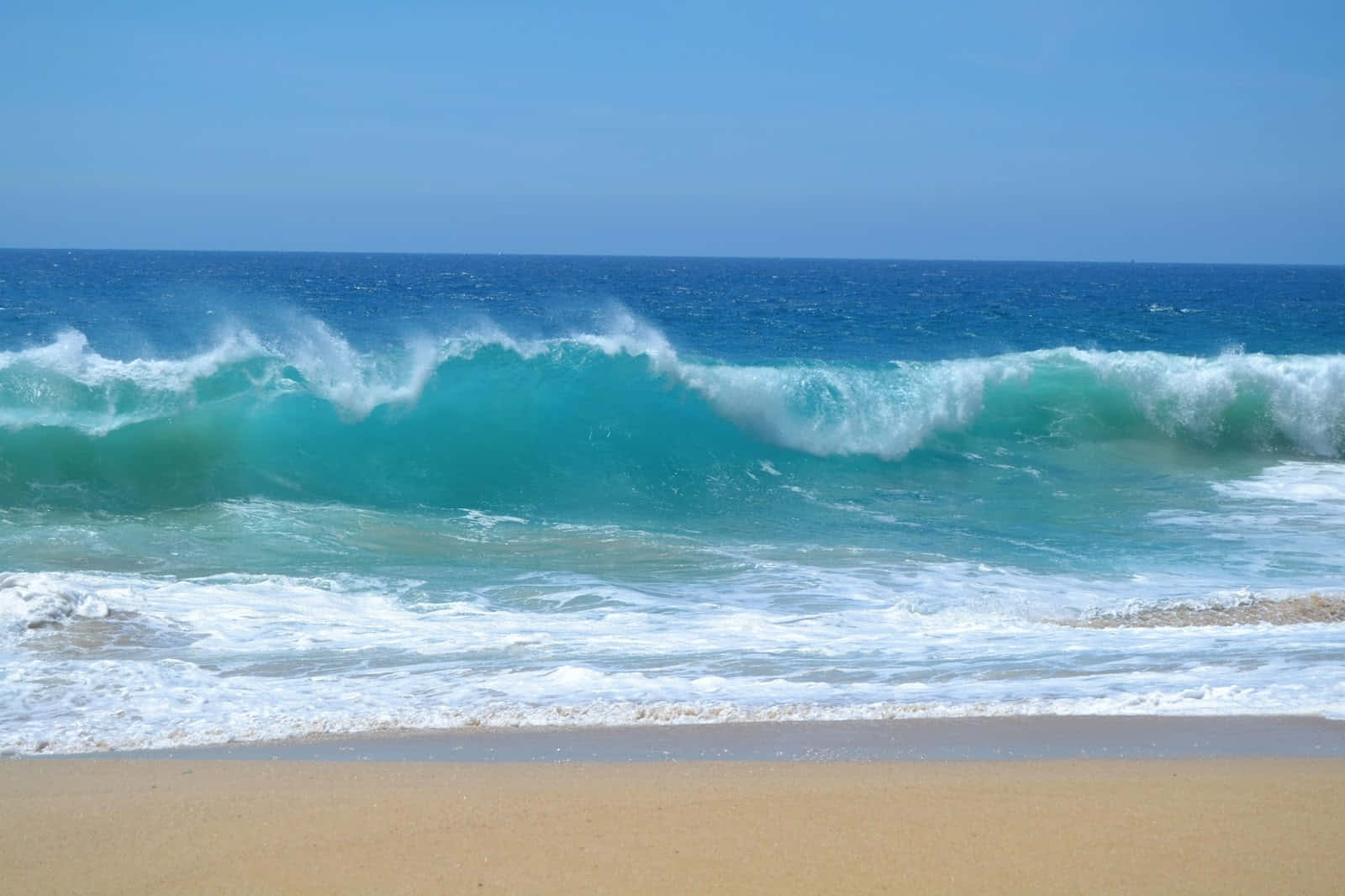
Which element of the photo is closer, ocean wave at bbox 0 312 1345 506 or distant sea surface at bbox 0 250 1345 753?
distant sea surface at bbox 0 250 1345 753

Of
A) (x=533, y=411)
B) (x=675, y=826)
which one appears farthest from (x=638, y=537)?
(x=675, y=826)

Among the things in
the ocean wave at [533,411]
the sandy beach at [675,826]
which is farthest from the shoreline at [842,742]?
the ocean wave at [533,411]

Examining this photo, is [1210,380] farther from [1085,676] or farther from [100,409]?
[100,409]

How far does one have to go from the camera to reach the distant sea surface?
6164 millimetres

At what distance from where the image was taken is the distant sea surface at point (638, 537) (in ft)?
20.2

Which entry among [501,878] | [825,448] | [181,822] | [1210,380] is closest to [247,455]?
[825,448]

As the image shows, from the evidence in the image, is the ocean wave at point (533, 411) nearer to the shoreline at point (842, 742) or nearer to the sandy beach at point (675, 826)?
the shoreline at point (842, 742)

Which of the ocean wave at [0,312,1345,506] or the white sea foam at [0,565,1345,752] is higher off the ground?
the ocean wave at [0,312,1345,506]

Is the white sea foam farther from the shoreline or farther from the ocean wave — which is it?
the ocean wave

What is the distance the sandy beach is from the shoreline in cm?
12

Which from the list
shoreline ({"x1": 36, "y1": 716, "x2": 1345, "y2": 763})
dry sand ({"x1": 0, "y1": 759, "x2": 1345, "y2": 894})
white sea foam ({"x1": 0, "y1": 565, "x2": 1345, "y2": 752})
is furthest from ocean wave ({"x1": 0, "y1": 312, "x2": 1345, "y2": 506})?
dry sand ({"x1": 0, "y1": 759, "x2": 1345, "y2": 894})

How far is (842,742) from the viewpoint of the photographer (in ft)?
17.4

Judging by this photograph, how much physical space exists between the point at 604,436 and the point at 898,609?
7528 mm

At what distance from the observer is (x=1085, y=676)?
633 centimetres
